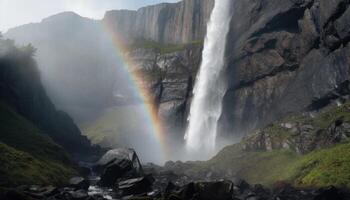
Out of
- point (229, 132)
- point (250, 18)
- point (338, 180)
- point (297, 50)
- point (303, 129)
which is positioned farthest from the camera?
point (250, 18)

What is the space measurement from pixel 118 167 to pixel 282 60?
68550 mm

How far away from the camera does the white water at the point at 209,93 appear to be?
462 ft

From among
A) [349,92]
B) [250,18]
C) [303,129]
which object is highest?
[250,18]

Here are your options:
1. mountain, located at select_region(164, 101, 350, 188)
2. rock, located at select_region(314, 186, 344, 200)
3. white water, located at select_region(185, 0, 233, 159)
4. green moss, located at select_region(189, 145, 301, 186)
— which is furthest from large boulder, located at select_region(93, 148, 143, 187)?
white water, located at select_region(185, 0, 233, 159)

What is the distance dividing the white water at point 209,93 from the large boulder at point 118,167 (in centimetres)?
5480

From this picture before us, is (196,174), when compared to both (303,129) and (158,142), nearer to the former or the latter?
(303,129)

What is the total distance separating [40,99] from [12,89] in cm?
2082

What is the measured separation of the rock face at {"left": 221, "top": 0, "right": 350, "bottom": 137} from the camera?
10194 cm

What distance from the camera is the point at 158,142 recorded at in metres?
166

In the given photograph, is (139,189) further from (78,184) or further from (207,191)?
(207,191)

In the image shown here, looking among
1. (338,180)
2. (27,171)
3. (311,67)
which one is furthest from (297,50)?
(27,171)

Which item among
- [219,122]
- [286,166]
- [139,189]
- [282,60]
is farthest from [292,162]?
[219,122]

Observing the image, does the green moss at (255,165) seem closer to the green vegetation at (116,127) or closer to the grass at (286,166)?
the grass at (286,166)

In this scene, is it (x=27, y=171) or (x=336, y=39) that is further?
(x=336, y=39)
